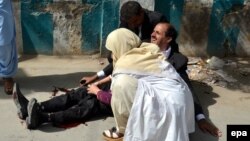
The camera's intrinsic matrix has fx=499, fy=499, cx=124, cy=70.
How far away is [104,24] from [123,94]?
6.97 ft

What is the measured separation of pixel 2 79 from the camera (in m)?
5.38

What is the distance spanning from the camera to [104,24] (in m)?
6.02

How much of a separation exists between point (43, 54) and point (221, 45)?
2227 mm

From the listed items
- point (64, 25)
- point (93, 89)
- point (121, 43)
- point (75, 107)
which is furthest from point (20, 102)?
point (64, 25)

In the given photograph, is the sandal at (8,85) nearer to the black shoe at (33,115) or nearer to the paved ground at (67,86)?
the paved ground at (67,86)

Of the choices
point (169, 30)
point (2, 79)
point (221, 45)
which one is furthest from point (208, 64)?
point (2, 79)

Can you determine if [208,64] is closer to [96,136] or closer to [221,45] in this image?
[221,45]

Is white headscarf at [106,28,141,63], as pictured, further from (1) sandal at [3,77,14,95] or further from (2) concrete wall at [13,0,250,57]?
(2) concrete wall at [13,0,250,57]

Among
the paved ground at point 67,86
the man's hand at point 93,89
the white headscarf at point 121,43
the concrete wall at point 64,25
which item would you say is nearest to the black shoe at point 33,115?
the paved ground at point 67,86

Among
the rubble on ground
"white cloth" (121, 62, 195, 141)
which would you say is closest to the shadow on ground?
the rubble on ground

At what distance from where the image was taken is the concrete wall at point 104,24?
6.00 m

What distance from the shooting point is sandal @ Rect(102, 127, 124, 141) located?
423 centimetres

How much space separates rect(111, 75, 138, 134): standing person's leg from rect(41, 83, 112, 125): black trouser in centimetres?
46

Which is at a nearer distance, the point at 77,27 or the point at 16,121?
the point at 16,121
